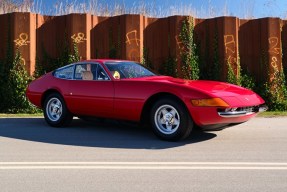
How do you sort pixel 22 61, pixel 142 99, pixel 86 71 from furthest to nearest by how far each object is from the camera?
pixel 22 61, pixel 86 71, pixel 142 99

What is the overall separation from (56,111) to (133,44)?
5.04 m

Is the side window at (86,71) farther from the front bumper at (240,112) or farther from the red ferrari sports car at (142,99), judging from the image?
the front bumper at (240,112)

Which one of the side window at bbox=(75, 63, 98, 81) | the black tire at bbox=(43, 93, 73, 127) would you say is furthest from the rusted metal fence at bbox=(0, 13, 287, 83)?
the side window at bbox=(75, 63, 98, 81)

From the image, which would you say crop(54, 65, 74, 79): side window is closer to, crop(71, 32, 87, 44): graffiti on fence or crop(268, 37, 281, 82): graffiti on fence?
crop(71, 32, 87, 44): graffiti on fence

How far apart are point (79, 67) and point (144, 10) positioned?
7.67m

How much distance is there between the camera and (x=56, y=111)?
8.41 m

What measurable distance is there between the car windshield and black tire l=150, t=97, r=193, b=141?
1.07 metres

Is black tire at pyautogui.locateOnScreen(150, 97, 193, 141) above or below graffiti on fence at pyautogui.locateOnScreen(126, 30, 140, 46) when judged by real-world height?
below

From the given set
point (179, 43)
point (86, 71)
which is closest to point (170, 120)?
point (86, 71)

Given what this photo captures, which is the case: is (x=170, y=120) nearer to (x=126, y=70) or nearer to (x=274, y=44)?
(x=126, y=70)

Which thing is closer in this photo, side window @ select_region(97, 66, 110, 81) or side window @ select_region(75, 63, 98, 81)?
side window @ select_region(97, 66, 110, 81)

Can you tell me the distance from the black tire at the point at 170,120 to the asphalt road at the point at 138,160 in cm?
15

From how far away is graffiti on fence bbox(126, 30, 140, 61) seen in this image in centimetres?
1277

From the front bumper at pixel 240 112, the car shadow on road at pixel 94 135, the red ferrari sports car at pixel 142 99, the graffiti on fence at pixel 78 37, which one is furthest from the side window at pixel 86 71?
the graffiti on fence at pixel 78 37
